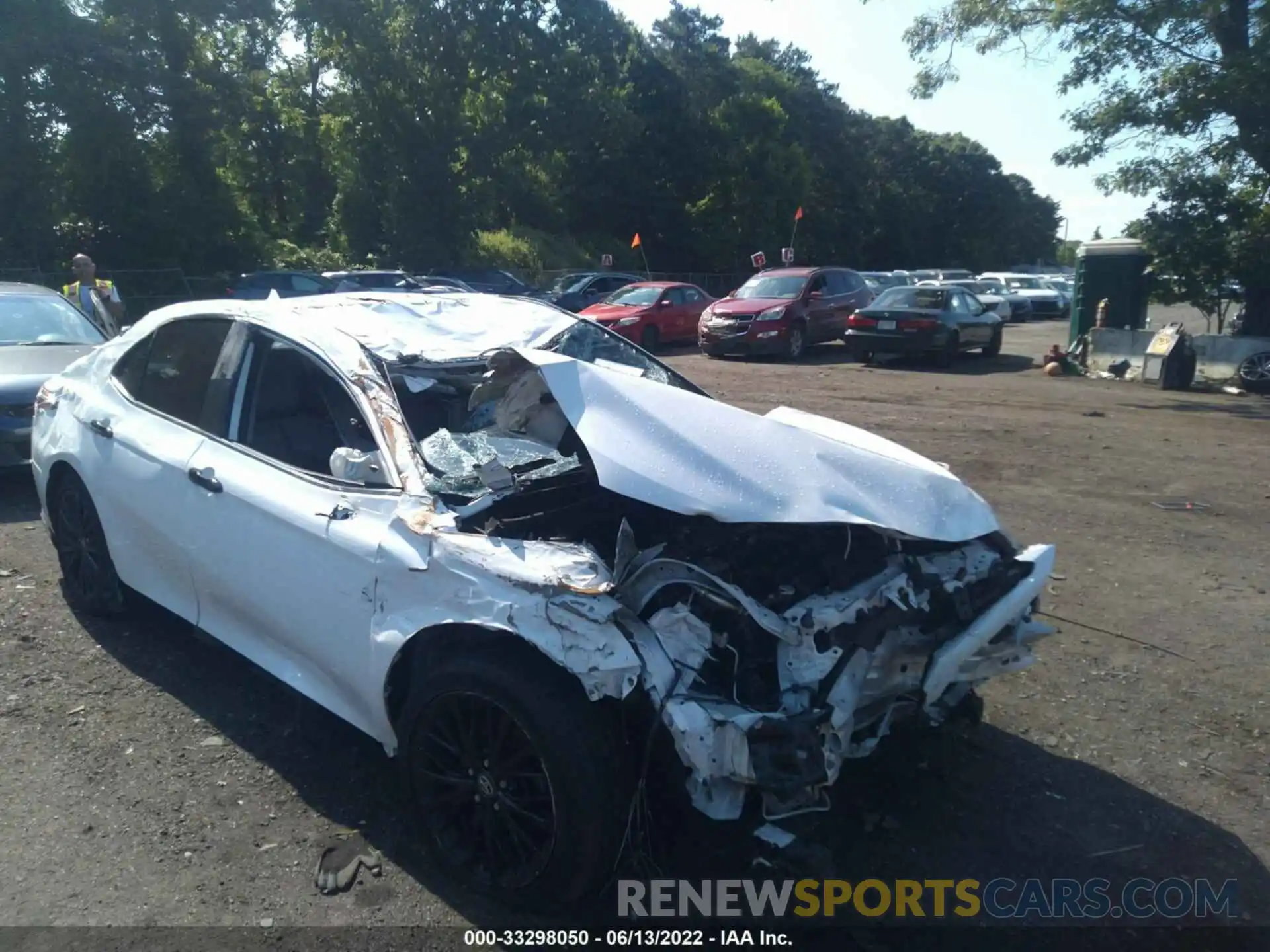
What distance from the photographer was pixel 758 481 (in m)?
3.46

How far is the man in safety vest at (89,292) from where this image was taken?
10.4 metres

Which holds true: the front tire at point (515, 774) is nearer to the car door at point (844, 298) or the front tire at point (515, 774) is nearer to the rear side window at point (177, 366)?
the rear side window at point (177, 366)

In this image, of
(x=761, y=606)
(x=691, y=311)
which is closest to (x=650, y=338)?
(x=691, y=311)

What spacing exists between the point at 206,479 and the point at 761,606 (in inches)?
92.0

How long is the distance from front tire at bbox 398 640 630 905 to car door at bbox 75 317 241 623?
1632 mm

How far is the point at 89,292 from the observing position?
10406 mm

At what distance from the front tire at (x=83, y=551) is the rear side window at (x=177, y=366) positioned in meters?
0.61

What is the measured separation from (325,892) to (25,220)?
28535mm

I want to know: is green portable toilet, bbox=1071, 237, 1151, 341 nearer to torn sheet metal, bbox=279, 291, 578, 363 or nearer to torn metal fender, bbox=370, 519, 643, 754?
torn sheet metal, bbox=279, 291, 578, 363

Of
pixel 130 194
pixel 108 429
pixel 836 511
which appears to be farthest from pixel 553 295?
pixel 836 511

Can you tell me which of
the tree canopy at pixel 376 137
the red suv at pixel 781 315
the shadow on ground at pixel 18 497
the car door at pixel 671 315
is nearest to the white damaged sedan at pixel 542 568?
the shadow on ground at pixel 18 497

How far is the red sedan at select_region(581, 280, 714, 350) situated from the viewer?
2206cm

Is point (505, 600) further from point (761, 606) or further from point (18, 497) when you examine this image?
point (18, 497)

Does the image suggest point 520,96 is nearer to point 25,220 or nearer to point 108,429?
point 25,220
